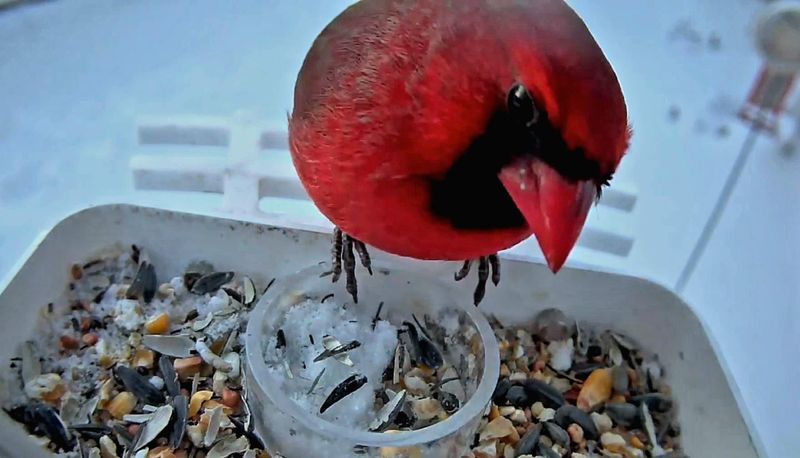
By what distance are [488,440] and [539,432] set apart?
6cm

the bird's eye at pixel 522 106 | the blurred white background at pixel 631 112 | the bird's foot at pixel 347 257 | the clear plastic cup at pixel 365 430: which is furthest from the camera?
the blurred white background at pixel 631 112

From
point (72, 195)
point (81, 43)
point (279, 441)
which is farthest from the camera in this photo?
point (81, 43)

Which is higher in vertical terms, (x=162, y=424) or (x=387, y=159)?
(x=387, y=159)

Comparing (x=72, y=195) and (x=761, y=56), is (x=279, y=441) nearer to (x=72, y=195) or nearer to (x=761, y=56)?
(x=72, y=195)

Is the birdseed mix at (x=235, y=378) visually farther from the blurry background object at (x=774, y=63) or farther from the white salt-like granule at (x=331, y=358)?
the blurry background object at (x=774, y=63)

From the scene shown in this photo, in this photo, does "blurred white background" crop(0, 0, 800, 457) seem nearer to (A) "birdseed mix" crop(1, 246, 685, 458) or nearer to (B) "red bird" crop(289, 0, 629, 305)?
(A) "birdseed mix" crop(1, 246, 685, 458)

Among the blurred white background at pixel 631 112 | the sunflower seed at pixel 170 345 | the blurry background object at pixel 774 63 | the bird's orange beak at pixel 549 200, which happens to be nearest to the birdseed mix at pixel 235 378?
the sunflower seed at pixel 170 345

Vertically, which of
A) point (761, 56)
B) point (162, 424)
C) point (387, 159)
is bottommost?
point (162, 424)

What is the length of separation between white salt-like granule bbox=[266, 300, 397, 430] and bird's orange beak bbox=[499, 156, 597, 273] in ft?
1.09

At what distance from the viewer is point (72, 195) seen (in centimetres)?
128

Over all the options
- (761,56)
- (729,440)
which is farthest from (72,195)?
(761,56)

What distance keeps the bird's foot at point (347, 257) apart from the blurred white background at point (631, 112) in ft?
0.89

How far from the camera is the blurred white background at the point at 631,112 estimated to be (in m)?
1.26

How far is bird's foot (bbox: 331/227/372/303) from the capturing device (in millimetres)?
969
